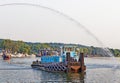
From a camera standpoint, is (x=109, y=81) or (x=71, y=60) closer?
(x=109, y=81)

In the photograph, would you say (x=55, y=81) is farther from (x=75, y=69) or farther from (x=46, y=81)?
(x=75, y=69)

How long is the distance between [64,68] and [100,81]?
23.8 m

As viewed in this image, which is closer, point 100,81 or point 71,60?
point 100,81

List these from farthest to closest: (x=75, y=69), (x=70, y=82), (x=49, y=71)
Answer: (x=49, y=71) → (x=75, y=69) → (x=70, y=82)

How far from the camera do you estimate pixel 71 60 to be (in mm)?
102812

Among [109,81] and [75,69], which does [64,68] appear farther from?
[109,81]

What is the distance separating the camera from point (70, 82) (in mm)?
78562

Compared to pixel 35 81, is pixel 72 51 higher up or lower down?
higher up

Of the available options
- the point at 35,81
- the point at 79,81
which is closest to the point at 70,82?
the point at 79,81

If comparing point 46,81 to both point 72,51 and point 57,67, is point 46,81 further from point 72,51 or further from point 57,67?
point 72,51

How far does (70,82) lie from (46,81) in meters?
5.69

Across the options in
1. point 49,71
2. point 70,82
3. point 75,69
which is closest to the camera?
point 70,82

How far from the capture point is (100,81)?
260 feet

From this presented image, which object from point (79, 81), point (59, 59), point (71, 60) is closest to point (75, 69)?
point (71, 60)
